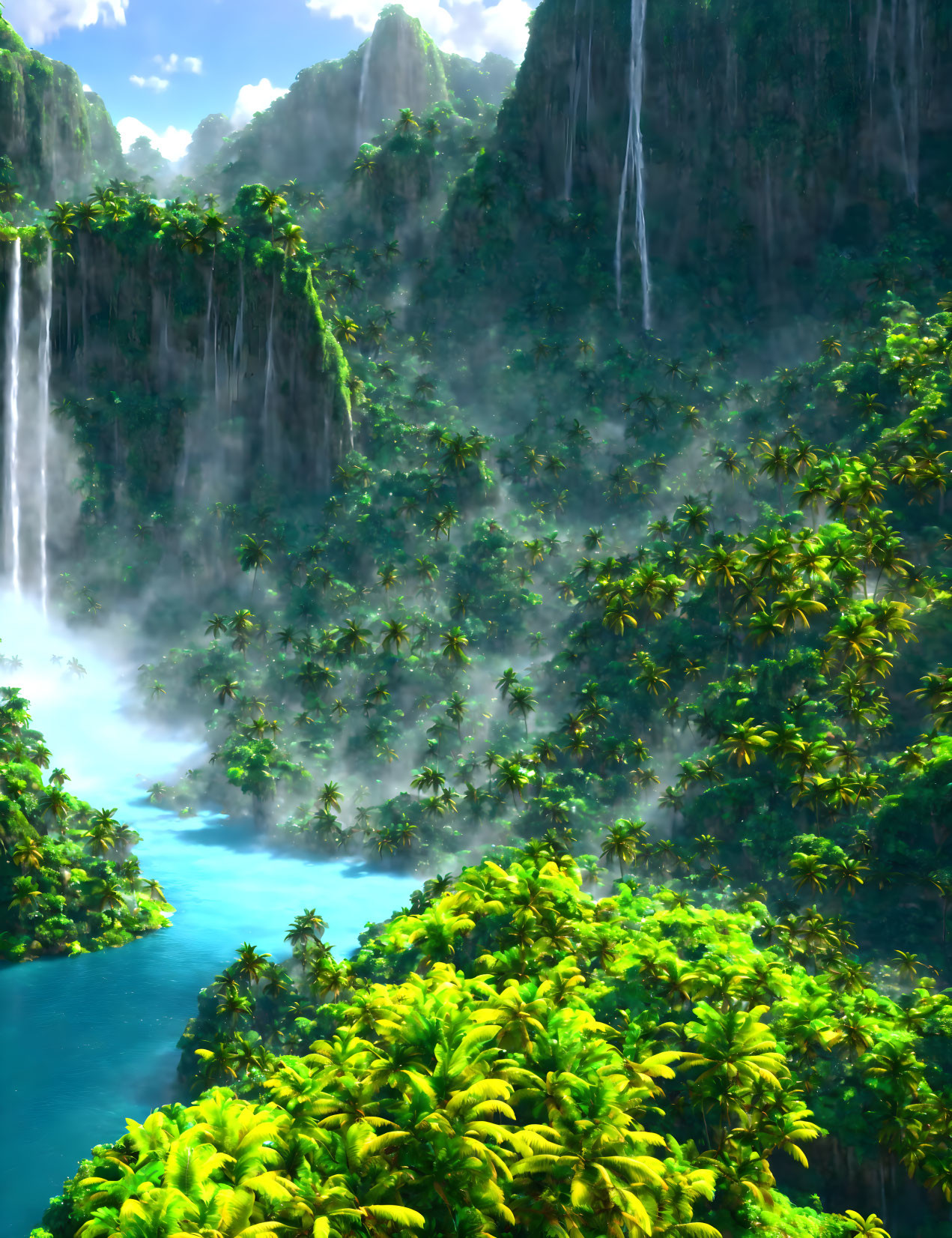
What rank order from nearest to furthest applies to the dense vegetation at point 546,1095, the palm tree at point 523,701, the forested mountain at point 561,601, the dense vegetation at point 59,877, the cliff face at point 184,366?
1. the dense vegetation at point 546,1095
2. the forested mountain at point 561,601
3. the dense vegetation at point 59,877
4. the palm tree at point 523,701
5. the cliff face at point 184,366

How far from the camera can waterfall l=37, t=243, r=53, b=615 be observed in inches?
2482

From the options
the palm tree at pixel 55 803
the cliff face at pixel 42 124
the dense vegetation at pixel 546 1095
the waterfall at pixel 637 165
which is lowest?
the dense vegetation at pixel 546 1095

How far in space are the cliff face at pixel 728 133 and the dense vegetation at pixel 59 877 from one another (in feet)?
185

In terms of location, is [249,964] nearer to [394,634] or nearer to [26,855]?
[26,855]

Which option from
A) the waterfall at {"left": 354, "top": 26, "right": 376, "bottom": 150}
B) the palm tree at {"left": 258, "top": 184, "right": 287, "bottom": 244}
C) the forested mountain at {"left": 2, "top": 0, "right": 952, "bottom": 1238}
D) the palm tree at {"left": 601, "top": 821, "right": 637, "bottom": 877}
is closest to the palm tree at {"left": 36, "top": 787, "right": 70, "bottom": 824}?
the forested mountain at {"left": 2, "top": 0, "right": 952, "bottom": 1238}

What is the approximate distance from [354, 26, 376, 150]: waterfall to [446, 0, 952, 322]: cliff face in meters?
28.7

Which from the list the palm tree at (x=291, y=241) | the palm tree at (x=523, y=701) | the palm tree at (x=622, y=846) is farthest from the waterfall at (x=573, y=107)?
the palm tree at (x=622, y=846)

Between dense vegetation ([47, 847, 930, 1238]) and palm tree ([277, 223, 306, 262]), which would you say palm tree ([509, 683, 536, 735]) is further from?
palm tree ([277, 223, 306, 262])

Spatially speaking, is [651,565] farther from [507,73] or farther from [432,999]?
[507,73]

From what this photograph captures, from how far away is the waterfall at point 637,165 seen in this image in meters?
71.6

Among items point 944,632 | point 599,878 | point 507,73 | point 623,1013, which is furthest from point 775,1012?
point 507,73

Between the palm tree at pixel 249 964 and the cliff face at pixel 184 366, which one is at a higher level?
the cliff face at pixel 184 366

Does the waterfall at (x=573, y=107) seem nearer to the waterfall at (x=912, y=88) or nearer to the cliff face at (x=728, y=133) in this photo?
the cliff face at (x=728, y=133)

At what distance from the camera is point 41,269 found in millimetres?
62750
